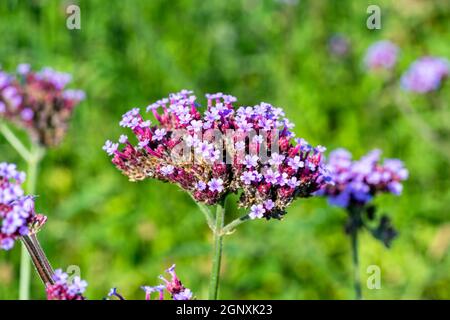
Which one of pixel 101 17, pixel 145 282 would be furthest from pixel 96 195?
pixel 101 17

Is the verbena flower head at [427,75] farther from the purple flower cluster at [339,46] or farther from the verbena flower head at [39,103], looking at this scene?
the verbena flower head at [39,103]

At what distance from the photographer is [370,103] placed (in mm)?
5746

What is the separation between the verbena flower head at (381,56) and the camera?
570cm

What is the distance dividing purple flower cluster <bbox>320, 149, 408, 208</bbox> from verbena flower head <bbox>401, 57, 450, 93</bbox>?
7.84 ft

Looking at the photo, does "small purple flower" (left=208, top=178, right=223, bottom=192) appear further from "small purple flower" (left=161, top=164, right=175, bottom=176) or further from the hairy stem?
the hairy stem

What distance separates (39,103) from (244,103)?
2.12m

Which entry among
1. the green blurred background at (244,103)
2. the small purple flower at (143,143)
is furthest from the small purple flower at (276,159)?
the green blurred background at (244,103)

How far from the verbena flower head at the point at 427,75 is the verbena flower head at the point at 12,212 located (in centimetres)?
414

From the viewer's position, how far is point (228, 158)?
7.74ft

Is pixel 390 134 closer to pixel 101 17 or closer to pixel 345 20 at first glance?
pixel 345 20

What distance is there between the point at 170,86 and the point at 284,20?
1.37 metres

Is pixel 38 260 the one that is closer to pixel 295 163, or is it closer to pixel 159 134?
pixel 159 134
